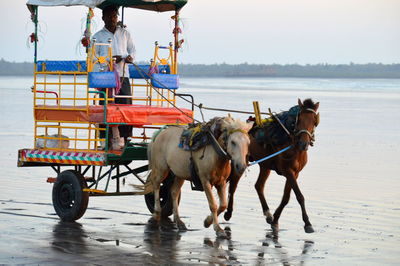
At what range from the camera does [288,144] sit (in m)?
12.6

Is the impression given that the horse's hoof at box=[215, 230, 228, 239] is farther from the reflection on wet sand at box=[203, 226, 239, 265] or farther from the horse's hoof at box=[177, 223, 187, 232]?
the horse's hoof at box=[177, 223, 187, 232]

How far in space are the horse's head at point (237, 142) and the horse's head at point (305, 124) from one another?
0.91 meters

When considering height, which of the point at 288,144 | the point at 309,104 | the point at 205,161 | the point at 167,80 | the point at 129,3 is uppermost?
the point at 129,3

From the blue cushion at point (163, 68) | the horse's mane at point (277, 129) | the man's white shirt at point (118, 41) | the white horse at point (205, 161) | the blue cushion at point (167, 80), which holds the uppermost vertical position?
the man's white shirt at point (118, 41)

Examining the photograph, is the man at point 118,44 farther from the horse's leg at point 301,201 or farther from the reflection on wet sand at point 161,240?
the horse's leg at point 301,201

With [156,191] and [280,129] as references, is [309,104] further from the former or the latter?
[156,191]

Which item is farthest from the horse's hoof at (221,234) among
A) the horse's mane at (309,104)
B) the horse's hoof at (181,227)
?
the horse's mane at (309,104)

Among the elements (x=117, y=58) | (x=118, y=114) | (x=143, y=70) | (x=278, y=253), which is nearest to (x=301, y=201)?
(x=278, y=253)

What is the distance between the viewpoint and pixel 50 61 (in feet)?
44.4

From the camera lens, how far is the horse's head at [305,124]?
12.1m

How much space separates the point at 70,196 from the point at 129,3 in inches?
119

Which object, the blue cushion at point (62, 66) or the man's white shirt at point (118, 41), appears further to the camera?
the man's white shirt at point (118, 41)

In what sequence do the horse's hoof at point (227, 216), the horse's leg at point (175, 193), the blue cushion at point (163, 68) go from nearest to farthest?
the horse's leg at point (175, 193) → the horse's hoof at point (227, 216) → the blue cushion at point (163, 68)

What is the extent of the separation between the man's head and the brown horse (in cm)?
268
